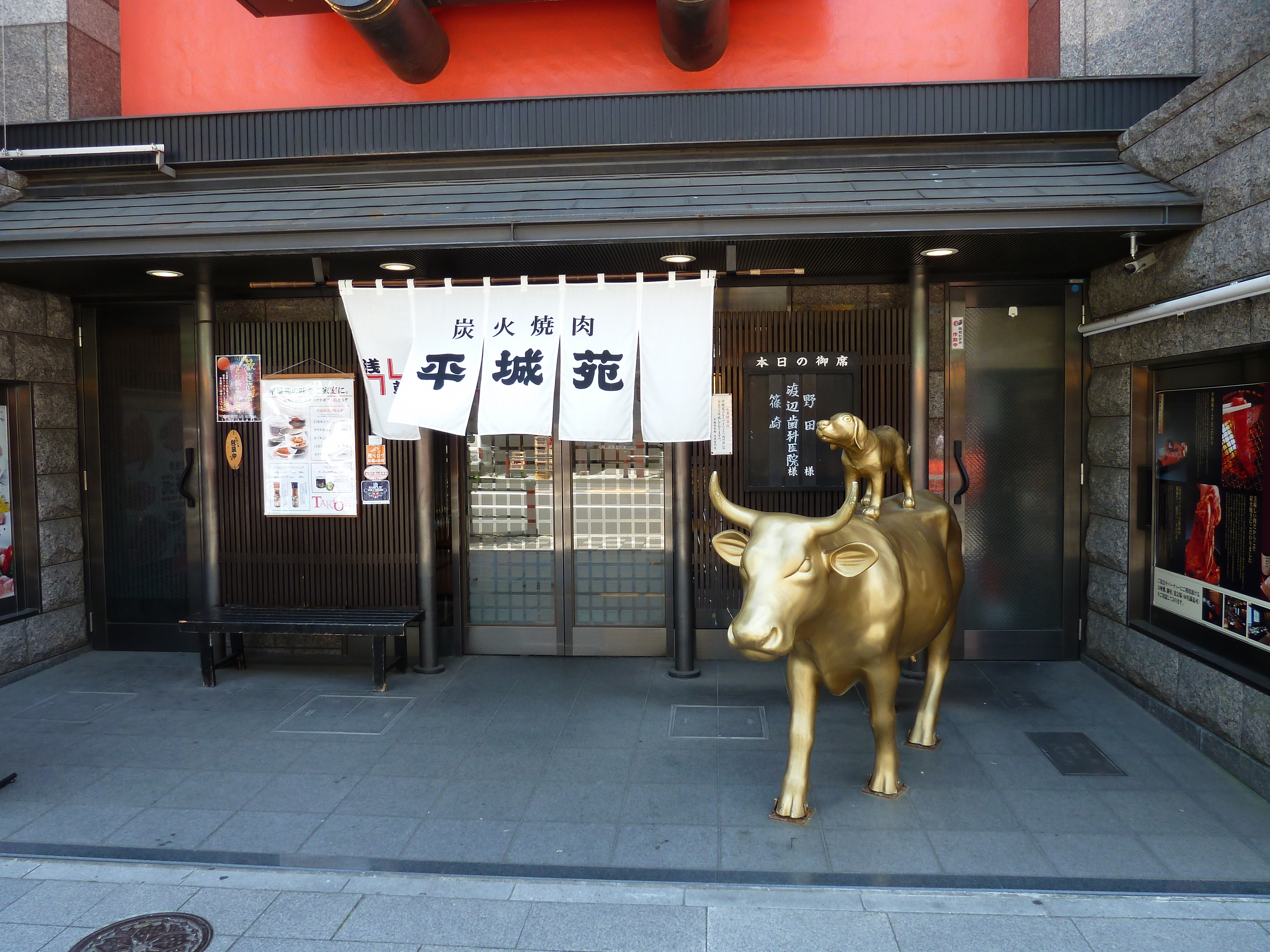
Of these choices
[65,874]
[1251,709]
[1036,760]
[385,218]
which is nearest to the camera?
[65,874]

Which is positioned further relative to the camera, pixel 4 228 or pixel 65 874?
pixel 4 228

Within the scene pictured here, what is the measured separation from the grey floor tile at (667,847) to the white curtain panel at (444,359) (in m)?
3.49

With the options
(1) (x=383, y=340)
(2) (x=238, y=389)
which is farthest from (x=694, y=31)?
(2) (x=238, y=389)

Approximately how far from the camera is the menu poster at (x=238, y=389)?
8.08m

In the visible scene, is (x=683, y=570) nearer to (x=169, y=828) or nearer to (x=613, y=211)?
(x=613, y=211)

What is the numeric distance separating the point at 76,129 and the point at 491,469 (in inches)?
202

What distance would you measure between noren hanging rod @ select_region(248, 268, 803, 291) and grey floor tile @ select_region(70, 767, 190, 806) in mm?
4145

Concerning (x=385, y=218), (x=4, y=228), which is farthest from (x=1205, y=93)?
(x=4, y=228)

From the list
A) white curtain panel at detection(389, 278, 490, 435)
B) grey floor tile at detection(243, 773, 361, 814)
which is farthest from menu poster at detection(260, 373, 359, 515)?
grey floor tile at detection(243, 773, 361, 814)

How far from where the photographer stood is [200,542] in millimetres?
8211

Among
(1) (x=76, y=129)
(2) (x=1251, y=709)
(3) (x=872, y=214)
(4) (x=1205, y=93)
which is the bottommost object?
(2) (x=1251, y=709)

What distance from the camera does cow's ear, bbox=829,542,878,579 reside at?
438 cm

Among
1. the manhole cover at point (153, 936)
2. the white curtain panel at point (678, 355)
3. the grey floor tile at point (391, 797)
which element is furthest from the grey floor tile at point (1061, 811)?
the manhole cover at point (153, 936)

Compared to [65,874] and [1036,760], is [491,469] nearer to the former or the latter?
[65,874]
